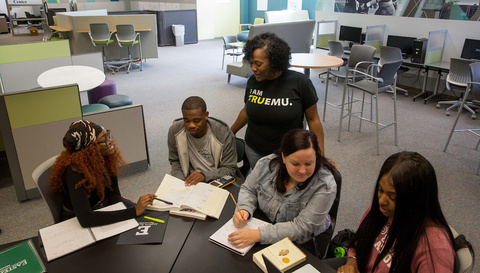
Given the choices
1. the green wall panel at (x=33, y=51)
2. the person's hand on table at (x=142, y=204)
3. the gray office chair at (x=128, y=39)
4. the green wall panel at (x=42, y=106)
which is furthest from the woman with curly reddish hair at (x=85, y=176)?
the gray office chair at (x=128, y=39)

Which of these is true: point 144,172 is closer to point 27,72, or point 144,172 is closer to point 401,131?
point 27,72

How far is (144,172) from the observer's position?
373 cm

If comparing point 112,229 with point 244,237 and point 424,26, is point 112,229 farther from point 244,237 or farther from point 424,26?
point 424,26

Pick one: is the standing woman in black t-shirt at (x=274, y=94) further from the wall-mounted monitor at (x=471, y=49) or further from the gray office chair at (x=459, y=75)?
the wall-mounted monitor at (x=471, y=49)

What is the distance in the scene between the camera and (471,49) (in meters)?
5.72

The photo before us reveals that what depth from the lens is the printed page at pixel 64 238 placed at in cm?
152

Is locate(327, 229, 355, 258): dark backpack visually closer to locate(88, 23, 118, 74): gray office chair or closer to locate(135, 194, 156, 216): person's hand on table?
locate(135, 194, 156, 216): person's hand on table

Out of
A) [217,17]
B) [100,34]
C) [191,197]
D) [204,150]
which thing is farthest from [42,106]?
[217,17]

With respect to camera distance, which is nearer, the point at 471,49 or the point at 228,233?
the point at 228,233

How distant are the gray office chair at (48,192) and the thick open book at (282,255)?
3.78 ft

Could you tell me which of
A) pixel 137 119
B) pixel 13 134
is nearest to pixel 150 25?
pixel 137 119

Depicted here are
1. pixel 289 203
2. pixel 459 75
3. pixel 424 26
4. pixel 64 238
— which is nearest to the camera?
pixel 64 238

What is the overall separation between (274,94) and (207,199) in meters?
0.80

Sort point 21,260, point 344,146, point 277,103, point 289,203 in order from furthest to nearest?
point 344,146 → point 277,103 → point 289,203 → point 21,260
